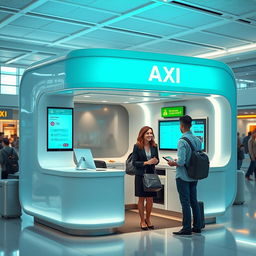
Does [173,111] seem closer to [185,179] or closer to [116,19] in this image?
[185,179]

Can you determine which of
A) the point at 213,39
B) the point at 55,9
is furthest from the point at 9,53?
the point at 213,39

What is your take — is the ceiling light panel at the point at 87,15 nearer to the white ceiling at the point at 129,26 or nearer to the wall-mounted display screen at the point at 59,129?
the white ceiling at the point at 129,26

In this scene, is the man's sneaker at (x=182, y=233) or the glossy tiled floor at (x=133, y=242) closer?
the glossy tiled floor at (x=133, y=242)

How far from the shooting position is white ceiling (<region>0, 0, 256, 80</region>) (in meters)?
9.64

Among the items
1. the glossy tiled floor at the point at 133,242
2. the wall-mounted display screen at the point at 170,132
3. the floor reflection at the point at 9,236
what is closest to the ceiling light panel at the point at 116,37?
the wall-mounted display screen at the point at 170,132

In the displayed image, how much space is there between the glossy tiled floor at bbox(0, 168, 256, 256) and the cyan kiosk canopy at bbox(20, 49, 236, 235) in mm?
247

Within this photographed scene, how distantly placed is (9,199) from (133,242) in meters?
2.72

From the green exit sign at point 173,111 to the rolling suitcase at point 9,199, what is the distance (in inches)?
115

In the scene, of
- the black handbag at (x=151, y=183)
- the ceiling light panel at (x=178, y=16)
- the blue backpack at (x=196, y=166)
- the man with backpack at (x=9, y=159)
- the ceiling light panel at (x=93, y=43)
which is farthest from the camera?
the ceiling light panel at (x=93, y=43)

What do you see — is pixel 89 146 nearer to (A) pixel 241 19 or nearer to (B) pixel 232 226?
(B) pixel 232 226

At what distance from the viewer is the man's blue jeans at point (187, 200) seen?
250 inches

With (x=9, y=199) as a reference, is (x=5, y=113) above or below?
above

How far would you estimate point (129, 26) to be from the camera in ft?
37.4

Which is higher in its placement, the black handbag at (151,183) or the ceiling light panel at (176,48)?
the ceiling light panel at (176,48)
